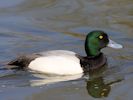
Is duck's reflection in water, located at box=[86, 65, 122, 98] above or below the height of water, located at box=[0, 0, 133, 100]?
below

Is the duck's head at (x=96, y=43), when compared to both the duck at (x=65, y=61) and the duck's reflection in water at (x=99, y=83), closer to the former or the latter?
the duck at (x=65, y=61)

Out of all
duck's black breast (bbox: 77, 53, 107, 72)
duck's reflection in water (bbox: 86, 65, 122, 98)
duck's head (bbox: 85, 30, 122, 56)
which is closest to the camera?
duck's reflection in water (bbox: 86, 65, 122, 98)

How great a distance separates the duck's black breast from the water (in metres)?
0.12

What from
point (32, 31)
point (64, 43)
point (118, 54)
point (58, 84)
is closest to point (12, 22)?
point (32, 31)

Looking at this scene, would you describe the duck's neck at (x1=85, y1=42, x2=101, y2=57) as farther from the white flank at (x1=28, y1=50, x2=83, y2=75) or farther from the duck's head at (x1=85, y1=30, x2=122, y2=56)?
the white flank at (x1=28, y1=50, x2=83, y2=75)

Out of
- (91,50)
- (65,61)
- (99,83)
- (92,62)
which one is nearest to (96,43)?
(91,50)

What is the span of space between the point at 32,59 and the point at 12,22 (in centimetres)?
245

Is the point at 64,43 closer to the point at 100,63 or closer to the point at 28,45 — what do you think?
the point at 28,45

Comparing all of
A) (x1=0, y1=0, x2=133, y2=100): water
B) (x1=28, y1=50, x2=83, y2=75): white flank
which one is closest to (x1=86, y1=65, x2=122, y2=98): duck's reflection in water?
(x1=0, y1=0, x2=133, y2=100): water

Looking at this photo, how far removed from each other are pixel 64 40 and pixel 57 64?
160cm

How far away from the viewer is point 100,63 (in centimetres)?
905

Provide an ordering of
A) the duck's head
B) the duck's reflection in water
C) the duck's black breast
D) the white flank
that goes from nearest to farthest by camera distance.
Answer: the duck's reflection in water
the white flank
the duck's black breast
the duck's head

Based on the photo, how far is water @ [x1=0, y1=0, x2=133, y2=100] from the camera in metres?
7.92

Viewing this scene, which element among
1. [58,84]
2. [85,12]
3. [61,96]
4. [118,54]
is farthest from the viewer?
[85,12]
